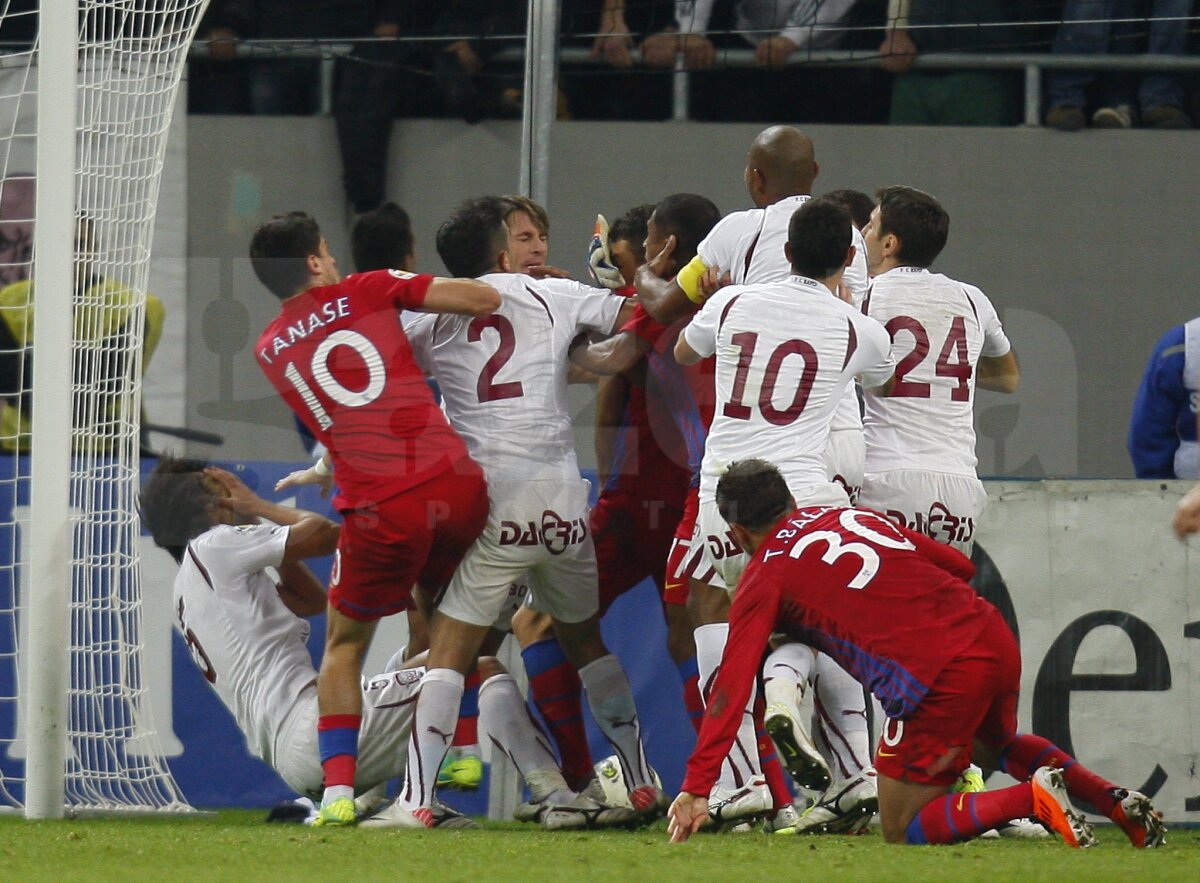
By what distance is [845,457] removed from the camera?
5094mm

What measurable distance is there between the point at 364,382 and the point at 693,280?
1073 mm

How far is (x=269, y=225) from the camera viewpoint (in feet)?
17.7

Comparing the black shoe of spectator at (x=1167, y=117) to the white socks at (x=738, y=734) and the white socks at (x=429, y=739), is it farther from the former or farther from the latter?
the white socks at (x=429, y=739)

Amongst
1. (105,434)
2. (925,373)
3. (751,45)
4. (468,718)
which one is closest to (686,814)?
(925,373)

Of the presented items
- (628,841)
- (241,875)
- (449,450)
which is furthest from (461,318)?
(241,875)

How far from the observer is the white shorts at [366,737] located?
529 cm

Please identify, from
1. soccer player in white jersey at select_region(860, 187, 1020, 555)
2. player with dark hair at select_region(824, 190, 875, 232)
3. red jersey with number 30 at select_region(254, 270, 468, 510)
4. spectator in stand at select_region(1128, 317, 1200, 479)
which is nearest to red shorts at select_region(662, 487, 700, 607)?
soccer player in white jersey at select_region(860, 187, 1020, 555)

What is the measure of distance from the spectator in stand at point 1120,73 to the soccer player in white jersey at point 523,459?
4.03m

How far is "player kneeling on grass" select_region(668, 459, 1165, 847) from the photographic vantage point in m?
4.33

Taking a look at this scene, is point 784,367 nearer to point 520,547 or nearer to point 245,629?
point 520,547

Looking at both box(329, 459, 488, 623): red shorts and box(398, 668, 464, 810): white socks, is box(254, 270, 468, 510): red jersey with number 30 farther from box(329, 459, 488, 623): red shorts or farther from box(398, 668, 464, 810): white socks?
Result: box(398, 668, 464, 810): white socks

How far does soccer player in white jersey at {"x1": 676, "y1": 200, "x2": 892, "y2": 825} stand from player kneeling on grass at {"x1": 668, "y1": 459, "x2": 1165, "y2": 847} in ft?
1.44

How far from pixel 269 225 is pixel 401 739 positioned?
1.68m

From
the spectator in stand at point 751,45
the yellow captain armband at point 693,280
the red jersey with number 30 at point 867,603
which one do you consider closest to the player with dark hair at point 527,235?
the yellow captain armband at point 693,280
